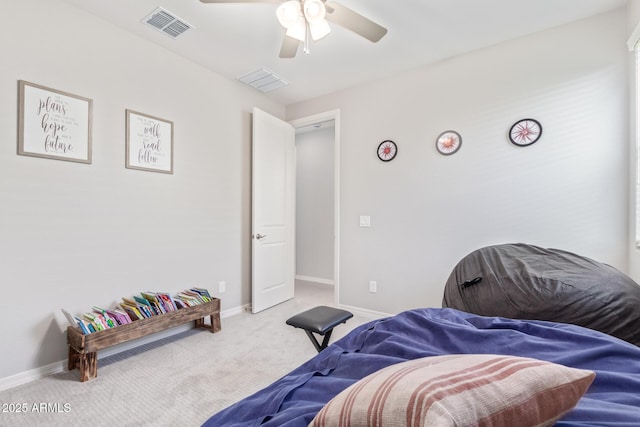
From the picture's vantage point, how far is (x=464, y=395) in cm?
47

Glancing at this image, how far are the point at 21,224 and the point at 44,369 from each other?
1.02m

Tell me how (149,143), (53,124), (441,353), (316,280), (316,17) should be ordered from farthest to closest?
(316,280)
(149,143)
(53,124)
(316,17)
(441,353)

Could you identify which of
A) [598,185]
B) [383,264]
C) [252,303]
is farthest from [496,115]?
[252,303]

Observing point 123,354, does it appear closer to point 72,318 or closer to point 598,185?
point 72,318

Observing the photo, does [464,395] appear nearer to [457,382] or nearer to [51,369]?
[457,382]

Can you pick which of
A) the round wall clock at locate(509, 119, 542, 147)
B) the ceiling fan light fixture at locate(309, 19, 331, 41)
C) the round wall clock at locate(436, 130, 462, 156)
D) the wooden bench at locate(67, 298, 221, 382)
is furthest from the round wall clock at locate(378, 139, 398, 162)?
the wooden bench at locate(67, 298, 221, 382)

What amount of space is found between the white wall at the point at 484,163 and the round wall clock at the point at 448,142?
5 centimetres

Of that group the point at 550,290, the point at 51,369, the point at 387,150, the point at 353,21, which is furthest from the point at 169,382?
the point at 387,150

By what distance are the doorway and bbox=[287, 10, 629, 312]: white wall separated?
1463mm

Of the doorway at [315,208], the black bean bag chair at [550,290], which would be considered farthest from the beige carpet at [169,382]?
the doorway at [315,208]

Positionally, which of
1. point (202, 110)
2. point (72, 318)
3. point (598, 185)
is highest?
point (202, 110)

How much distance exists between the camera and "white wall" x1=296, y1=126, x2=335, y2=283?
5008 mm

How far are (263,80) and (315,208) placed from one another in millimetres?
2456

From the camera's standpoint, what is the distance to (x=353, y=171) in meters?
3.42
